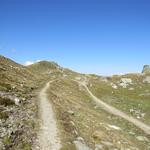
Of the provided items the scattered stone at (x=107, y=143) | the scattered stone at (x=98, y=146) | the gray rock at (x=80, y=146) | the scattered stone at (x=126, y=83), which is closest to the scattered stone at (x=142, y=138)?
the scattered stone at (x=107, y=143)

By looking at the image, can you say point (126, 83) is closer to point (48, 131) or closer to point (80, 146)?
point (48, 131)

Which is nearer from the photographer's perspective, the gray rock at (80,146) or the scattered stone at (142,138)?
the gray rock at (80,146)

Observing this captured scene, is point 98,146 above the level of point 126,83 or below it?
below

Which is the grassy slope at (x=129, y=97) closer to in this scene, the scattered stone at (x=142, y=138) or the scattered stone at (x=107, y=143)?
the scattered stone at (x=142, y=138)

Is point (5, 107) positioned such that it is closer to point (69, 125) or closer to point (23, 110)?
point (23, 110)

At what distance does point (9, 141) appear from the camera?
19562 millimetres

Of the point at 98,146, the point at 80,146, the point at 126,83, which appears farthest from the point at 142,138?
the point at 126,83

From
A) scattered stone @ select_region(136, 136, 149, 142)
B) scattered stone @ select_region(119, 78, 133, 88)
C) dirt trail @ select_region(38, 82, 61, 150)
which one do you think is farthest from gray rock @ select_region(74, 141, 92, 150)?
scattered stone @ select_region(119, 78, 133, 88)

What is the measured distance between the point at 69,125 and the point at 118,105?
29519 mm

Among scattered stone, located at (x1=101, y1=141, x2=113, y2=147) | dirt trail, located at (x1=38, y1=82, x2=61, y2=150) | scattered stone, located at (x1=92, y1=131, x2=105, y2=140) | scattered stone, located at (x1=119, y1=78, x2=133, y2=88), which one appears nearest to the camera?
dirt trail, located at (x1=38, y1=82, x2=61, y2=150)

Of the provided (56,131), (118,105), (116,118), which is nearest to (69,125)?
(56,131)

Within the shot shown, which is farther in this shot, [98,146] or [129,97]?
[129,97]

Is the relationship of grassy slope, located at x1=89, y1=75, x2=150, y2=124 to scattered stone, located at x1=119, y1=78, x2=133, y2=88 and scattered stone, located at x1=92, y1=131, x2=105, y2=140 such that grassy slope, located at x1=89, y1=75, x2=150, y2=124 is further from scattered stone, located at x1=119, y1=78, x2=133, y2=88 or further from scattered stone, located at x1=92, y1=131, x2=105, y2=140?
scattered stone, located at x1=92, y1=131, x2=105, y2=140

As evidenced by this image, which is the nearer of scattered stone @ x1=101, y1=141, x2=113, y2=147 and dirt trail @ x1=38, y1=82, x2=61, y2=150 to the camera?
dirt trail @ x1=38, y1=82, x2=61, y2=150
